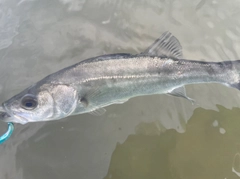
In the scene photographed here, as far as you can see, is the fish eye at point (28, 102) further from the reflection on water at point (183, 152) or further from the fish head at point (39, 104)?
the reflection on water at point (183, 152)

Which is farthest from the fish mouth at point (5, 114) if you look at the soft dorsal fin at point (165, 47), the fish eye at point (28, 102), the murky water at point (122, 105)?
the soft dorsal fin at point (165, 47)

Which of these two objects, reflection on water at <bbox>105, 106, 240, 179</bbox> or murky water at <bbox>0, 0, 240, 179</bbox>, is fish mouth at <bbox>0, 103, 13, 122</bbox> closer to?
murky water at <bbox>0, 0, 240, 179</bbox>

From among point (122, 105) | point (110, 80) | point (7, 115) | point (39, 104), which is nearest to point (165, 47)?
point (110, 80)

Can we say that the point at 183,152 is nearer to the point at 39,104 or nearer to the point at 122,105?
the point at 122,105

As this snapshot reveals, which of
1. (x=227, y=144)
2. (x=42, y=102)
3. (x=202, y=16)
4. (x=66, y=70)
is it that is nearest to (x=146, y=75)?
(x=66, y=70)

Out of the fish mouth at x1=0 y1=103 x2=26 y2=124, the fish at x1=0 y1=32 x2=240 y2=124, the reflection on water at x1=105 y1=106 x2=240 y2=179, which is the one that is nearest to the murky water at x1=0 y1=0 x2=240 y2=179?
the reflection on water at x1=105 y1=106 x2=240 y2=179

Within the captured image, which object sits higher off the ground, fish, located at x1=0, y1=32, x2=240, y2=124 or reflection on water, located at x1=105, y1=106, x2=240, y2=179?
fish, located at x1=0, y1=32, x2=240, y2=124

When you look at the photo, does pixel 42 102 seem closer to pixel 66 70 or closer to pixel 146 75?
pixel 66 70
